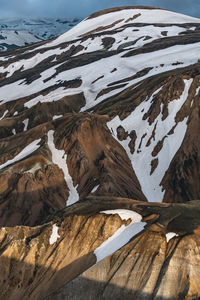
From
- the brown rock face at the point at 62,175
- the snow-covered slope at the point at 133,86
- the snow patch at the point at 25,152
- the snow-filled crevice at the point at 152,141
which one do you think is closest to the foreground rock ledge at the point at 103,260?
the brown rock face at the point at 62,175

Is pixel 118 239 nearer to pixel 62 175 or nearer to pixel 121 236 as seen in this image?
pixel 121 236

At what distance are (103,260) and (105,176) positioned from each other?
1379 inches

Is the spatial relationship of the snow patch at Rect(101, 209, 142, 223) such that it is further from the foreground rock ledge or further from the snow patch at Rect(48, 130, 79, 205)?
the snow patch at Rect(48, 130, 79, 205)

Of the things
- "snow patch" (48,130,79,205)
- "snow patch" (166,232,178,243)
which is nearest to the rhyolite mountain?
"snow patch" (166,232,178,243)

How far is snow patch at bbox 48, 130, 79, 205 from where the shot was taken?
63.4 metres

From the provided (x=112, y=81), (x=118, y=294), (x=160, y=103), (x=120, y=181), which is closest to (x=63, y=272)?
(x=118, y=294)

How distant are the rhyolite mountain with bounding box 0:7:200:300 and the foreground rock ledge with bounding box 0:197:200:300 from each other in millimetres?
87

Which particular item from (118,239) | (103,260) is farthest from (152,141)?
(103,260)

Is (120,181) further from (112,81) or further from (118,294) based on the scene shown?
(112,81)

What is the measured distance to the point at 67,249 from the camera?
3197 cm

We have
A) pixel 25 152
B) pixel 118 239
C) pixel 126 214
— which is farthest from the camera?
pixel 25 152

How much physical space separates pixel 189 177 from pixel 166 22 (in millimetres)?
156866

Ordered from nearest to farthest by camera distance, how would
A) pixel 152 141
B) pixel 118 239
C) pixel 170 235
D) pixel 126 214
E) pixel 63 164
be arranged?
pixel 170 235 < pixel 118 239 < pixel 126 214 < pixel 63 164 < pixel 152 141

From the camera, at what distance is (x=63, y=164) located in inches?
2721
